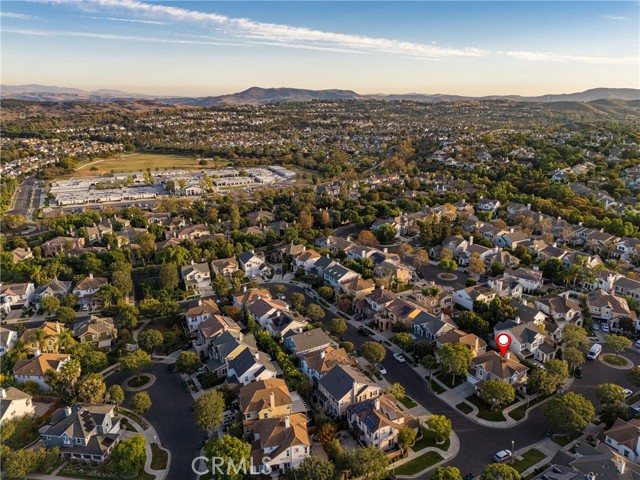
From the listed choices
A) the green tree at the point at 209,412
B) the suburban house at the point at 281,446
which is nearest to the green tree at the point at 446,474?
the suburban house at the point at 281,446

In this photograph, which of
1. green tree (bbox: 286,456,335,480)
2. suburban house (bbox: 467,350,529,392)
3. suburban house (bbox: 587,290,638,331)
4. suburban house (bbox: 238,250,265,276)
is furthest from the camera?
suburban house (bbox: 238,250,265,276)

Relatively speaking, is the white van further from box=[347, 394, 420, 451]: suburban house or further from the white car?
box=[347, 394, 420, 451]: suburban house

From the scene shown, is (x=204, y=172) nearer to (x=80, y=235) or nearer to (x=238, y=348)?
(x=80, y=235)

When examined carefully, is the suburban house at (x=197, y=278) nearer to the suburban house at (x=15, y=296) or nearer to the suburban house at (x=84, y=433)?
the suburban house at (x=15, y=296)

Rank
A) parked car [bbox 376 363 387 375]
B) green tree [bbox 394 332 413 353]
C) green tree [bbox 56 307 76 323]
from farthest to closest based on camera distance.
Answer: green tree [bbox 56 307 76 323], green tree [bbox 394 332 413 353], parked car [bbox 376 363 387 375]

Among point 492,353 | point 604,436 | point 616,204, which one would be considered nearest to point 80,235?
point 492,353

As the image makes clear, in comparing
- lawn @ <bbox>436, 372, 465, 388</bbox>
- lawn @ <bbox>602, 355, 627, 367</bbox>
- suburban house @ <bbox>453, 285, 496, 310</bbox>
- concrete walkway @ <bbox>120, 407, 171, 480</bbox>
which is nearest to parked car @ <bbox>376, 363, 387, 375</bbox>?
lawn @ <bbox>436, 372, 465, 388</bbox>
